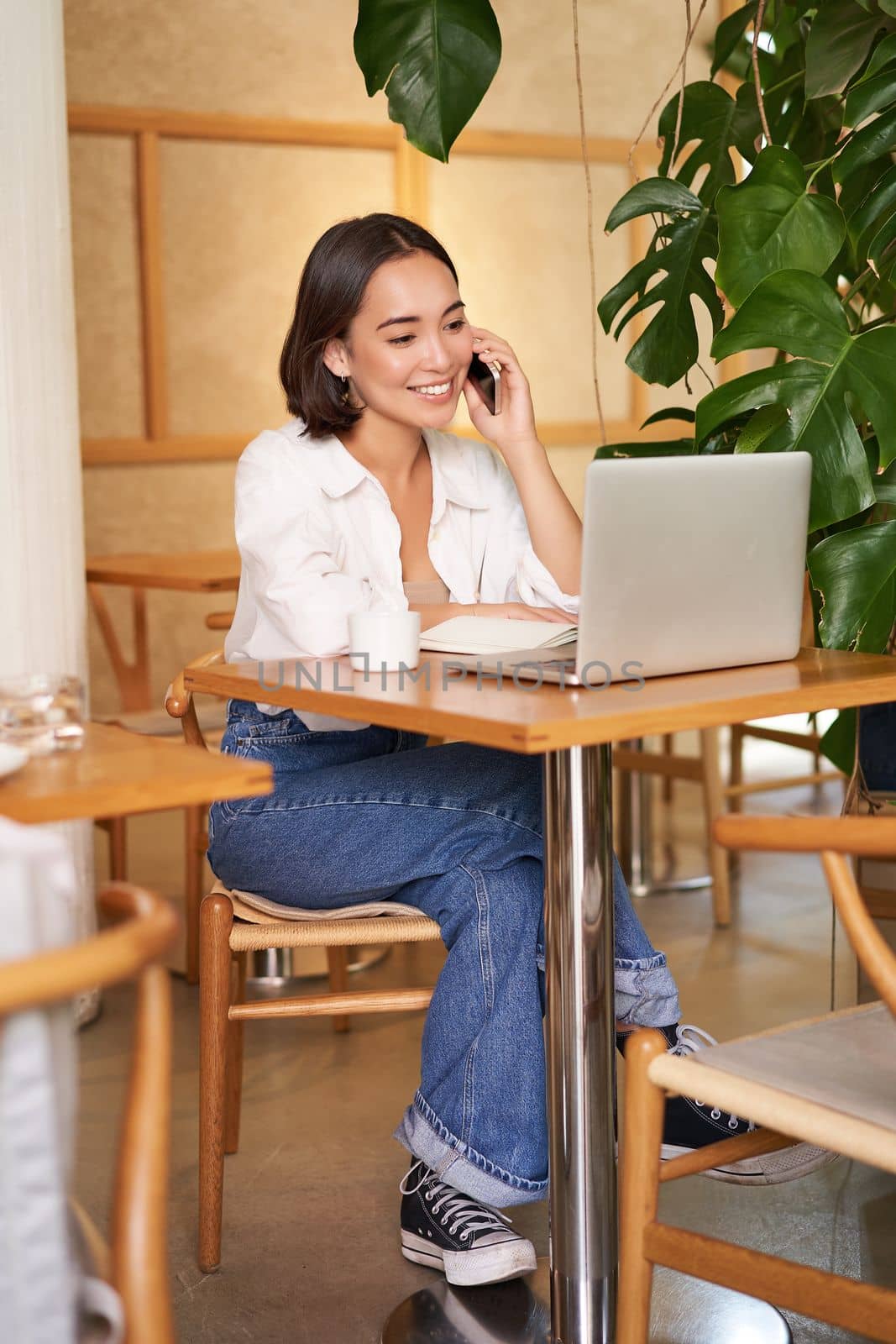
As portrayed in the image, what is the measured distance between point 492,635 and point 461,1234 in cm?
70

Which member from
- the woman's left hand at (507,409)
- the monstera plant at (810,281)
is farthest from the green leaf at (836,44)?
the woman's left hand at (507,409)

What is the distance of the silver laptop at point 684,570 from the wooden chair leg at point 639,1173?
14.5 inches

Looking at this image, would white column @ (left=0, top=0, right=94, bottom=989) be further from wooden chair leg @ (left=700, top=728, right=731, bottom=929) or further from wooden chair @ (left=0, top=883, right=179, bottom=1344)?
wooden chair @ (left=0, top=883, right=179, bottom=1344)

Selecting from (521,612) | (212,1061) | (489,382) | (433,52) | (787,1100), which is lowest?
(212,1061)

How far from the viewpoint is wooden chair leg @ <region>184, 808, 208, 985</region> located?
3002 millimetres

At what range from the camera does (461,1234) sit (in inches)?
73.4

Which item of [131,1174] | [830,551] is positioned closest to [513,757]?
[830,551]

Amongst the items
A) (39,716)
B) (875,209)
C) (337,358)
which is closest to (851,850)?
(39,716)

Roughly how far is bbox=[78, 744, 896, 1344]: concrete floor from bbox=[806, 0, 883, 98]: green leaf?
1.57 m

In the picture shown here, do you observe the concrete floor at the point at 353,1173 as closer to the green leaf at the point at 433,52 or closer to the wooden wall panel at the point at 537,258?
the green leaf at the point at 433,52

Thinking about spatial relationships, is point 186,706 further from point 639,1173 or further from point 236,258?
point 236,258

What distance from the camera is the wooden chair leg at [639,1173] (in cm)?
139

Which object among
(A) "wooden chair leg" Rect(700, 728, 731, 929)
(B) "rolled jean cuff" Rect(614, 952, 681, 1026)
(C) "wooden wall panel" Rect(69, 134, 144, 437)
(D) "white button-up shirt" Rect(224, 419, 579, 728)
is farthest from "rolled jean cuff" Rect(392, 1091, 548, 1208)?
(C) "wooden wall panel" Rect(69, 134, 144, 437)

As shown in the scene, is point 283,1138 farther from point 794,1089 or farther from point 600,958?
point 794,1089
